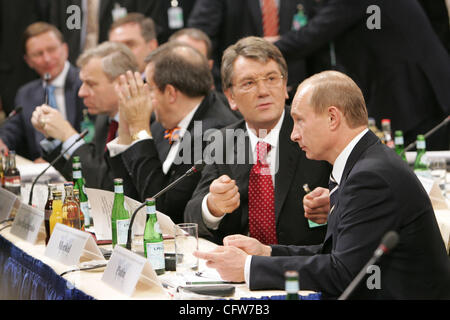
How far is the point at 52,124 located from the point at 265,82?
150cm

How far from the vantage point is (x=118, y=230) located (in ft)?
8.51

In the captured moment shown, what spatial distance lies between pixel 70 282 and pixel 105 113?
2.07 m

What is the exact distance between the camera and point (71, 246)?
240 cm

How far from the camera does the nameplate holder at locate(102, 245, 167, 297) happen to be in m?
2.00

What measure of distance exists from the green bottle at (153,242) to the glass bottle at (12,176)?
4.82 ft

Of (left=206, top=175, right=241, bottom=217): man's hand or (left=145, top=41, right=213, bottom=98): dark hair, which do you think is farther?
(left=145, top=41, right=213, bottom=98): dark hair

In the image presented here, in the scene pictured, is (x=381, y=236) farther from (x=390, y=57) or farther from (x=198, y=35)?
(x=198, y=35)

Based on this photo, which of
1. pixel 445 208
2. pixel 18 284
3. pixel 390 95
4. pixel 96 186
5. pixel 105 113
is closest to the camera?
pixel 18 284

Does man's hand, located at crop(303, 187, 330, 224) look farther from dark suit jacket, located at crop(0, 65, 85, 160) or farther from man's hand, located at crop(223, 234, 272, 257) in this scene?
dark suit jacket, located at crop(0, 65, 85, 160)

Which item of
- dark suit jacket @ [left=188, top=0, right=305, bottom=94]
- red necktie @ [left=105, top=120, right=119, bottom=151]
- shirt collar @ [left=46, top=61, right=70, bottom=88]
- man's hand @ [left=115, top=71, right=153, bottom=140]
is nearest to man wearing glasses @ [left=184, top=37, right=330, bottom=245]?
man's hand @ [left=115, top=71, right=153, bottom=140]

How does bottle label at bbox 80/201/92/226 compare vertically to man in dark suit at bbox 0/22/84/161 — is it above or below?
below

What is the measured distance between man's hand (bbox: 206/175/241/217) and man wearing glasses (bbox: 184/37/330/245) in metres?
0.02
